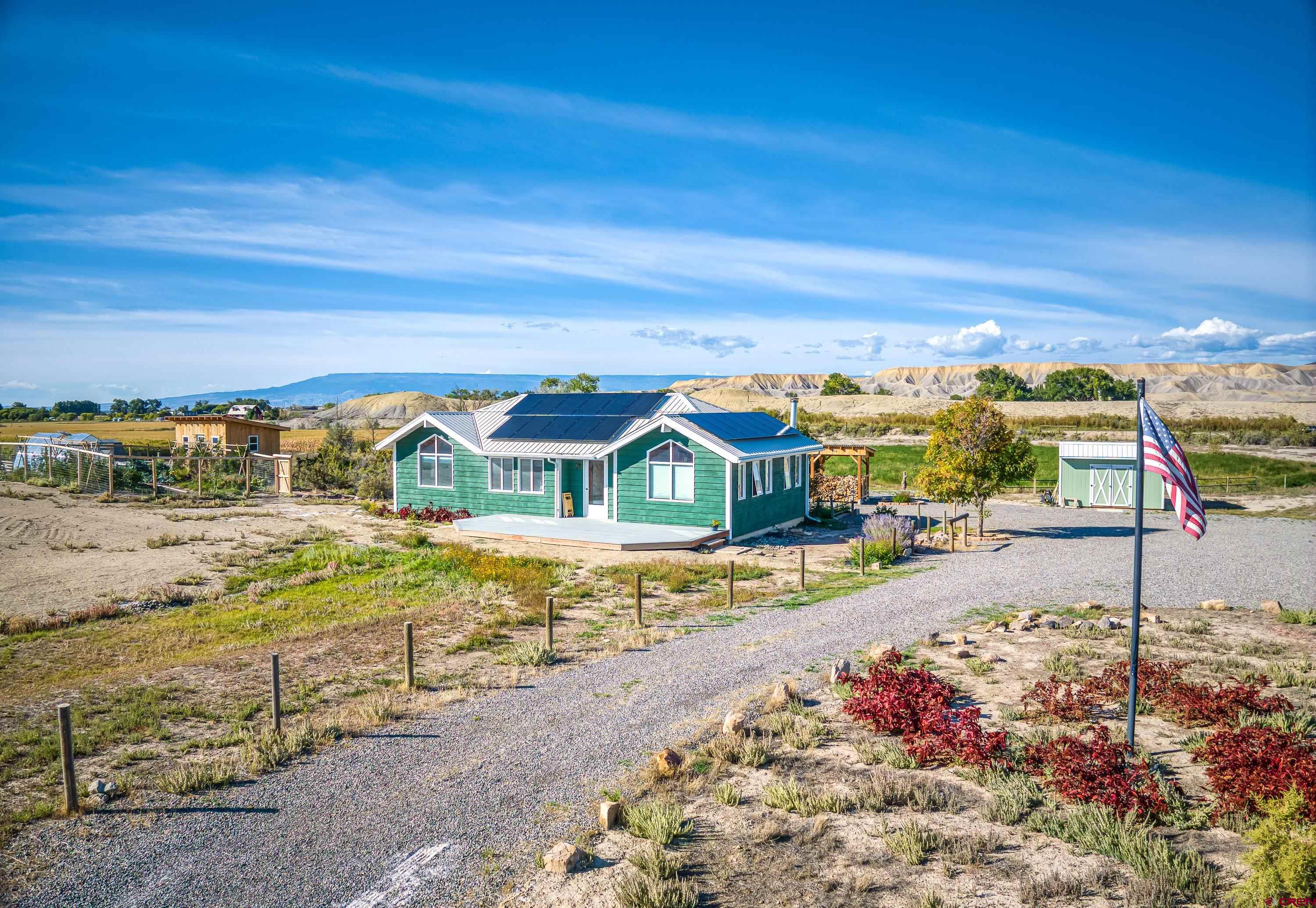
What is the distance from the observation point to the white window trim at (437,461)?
89.8ft

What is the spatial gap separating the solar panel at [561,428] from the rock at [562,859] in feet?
61.9

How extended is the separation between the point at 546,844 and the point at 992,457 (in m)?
19.7

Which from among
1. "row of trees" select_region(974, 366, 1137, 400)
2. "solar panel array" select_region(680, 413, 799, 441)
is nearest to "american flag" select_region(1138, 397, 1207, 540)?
"solar panel array" select_region(680, 413, 799, 441)

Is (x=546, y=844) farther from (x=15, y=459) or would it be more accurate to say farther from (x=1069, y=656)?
(x=15, y=459)

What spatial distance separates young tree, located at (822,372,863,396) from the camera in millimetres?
128000

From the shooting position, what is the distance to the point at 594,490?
25.5 m

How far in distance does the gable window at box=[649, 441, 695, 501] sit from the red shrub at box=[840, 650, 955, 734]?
1351 centimetres

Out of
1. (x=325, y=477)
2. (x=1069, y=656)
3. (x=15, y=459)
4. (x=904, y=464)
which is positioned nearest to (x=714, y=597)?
(x=1069, y=656)

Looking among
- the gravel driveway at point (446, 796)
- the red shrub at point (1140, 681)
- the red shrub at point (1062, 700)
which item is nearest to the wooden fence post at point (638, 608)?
the gravel driveway at point (446, 796)

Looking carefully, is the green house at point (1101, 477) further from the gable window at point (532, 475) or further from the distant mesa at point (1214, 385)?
the distant mesa at point (1214, 385)

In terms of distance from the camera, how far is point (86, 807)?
7.15 meters

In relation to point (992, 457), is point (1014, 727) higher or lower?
lower

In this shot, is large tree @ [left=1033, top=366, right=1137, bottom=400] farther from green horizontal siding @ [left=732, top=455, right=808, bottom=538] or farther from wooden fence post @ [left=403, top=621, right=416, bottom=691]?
wooden fence post @ [left=403, top=621, right=416, bottom=691]

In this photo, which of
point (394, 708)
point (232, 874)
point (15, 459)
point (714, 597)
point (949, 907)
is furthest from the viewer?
point (15, 459)
